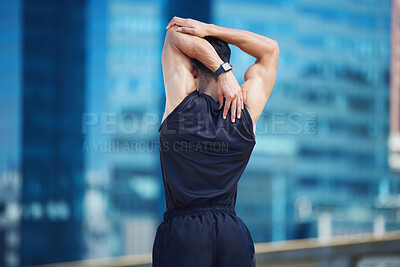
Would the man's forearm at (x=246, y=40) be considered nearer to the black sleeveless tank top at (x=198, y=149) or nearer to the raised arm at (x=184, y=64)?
the raised arm at (x=184, y=64)

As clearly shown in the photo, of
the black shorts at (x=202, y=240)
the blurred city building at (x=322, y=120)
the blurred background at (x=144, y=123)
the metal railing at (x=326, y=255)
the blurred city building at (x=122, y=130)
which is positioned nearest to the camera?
the black shorts at (x=202, y=240)

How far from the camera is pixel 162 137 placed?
1.18 meters

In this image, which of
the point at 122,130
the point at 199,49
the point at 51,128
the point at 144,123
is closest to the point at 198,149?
the point at 199,49

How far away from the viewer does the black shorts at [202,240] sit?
3.82 feet

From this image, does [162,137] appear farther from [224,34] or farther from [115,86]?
[115,86]

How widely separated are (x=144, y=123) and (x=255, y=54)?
27.5m

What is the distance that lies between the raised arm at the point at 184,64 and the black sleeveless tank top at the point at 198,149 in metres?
0.03

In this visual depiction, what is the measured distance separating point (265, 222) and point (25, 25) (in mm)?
22455

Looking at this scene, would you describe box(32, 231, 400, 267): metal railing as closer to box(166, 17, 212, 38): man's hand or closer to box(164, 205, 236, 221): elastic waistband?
box(164, 205, 236, 221): elastic waistband

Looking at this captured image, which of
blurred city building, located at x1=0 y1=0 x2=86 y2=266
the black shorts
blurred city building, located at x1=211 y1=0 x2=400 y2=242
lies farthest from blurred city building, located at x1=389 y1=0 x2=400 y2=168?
the black shorts

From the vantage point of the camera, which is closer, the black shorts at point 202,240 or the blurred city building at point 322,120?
the black shorts at point 202,240

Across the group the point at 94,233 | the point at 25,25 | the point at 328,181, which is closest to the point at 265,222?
the point at 328,181

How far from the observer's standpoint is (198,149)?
118 centimetres

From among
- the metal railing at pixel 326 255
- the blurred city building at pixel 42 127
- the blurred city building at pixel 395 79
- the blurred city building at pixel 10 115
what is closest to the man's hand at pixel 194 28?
the metal railing at pixel 326 255
